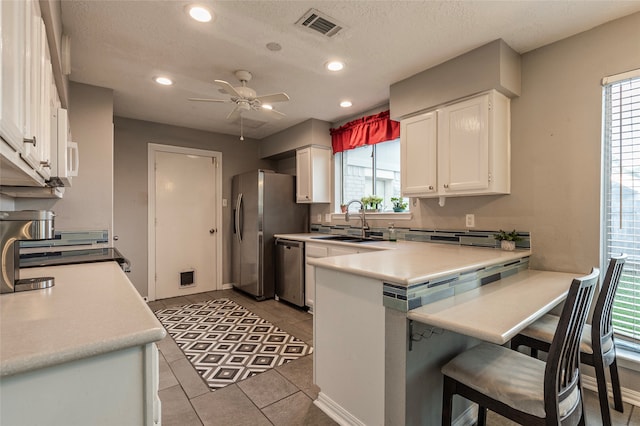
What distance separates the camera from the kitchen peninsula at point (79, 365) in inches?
28.0

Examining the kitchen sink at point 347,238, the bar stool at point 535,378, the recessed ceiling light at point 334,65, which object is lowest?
the bar stool at point 535,378

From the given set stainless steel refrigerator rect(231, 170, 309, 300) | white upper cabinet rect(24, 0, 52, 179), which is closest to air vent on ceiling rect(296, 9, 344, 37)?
white upper cabinet rect(24, 0, 52, 179)

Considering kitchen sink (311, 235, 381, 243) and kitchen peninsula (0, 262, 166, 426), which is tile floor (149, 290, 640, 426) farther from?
kitchen sink (311, 235, 381, 243)

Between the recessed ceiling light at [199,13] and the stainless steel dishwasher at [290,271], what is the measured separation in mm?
2490

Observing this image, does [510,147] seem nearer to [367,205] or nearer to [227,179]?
[367,205]

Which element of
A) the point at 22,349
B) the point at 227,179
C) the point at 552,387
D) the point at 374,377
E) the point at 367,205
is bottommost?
the point at 374,377

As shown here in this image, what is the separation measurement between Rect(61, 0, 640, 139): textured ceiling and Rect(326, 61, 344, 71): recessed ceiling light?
0.06 m

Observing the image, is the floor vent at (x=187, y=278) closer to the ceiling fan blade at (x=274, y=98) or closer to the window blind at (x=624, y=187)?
the ceiling fan blade at (x=274, y=98)

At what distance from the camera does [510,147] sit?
8.31 feet

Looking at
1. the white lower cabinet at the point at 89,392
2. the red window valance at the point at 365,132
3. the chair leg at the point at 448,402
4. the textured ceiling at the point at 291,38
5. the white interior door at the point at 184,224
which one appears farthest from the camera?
the white interior door at the point at 184,224

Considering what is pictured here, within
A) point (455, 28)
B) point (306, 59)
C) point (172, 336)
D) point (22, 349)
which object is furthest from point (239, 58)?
point (172, 336)

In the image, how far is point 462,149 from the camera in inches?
99.6

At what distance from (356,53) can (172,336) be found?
10.0ft

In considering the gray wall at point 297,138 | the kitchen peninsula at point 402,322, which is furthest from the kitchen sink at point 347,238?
the kitchen peninsula at point 402,322
